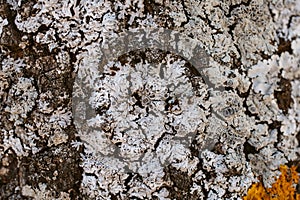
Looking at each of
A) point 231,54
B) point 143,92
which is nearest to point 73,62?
point 143,92

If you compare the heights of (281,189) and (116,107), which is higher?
(116,107)

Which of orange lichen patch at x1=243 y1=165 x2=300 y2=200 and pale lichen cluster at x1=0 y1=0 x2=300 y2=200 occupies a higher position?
pale lichen cluster at x1=0 y1=0 x2=300 y2=200

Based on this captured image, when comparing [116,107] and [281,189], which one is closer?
[116,107]

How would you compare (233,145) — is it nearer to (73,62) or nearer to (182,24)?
(182,24)
